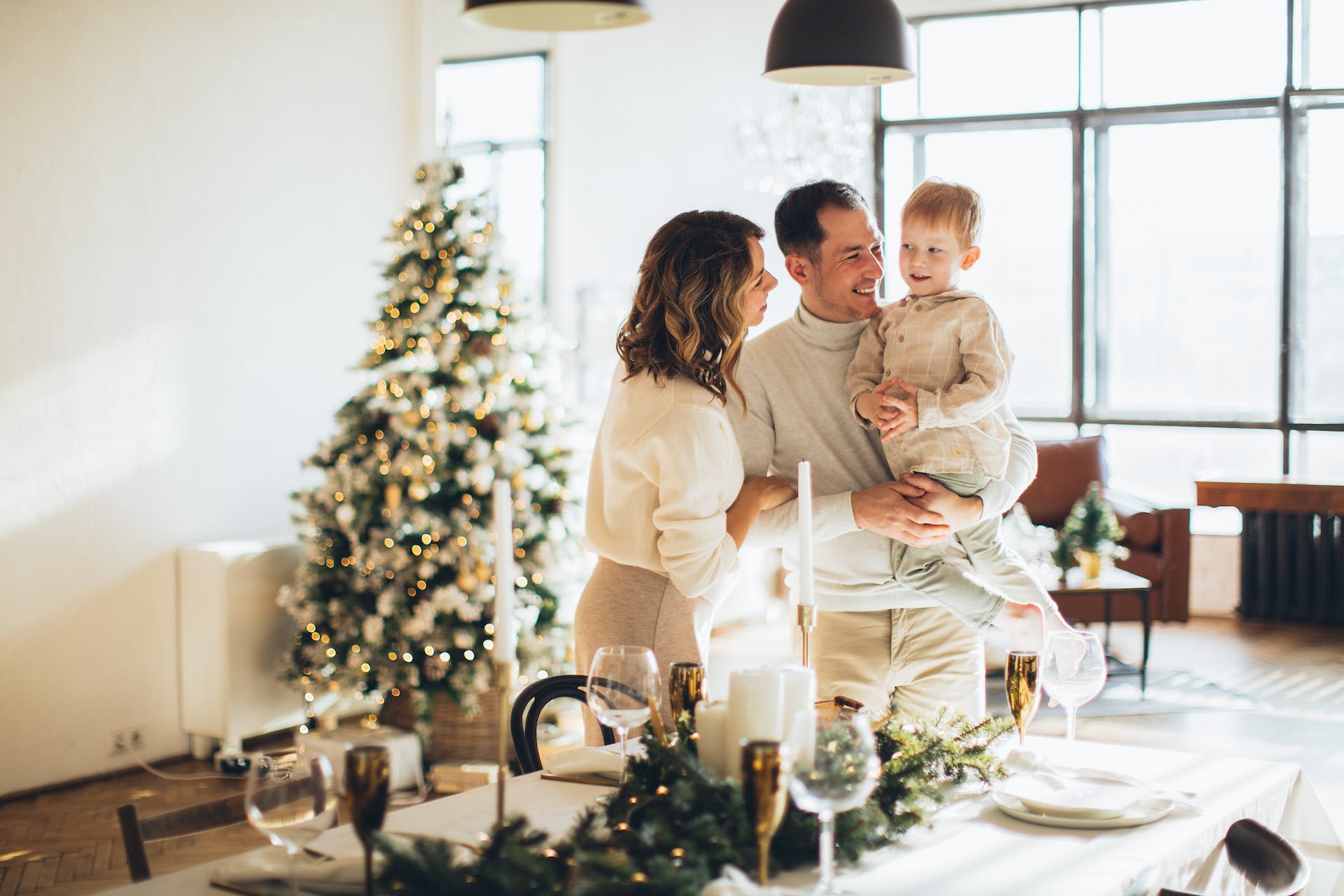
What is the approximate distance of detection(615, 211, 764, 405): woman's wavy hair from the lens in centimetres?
227

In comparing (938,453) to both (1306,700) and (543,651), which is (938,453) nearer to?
(543,651)

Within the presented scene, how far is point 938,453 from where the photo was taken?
253cm

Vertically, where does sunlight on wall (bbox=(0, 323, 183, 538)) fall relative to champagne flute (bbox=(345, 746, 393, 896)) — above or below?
above

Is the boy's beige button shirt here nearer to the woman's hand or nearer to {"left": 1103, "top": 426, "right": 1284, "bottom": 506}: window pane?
the woman's hand

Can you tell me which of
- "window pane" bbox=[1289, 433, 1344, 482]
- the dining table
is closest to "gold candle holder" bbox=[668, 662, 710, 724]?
the dining table

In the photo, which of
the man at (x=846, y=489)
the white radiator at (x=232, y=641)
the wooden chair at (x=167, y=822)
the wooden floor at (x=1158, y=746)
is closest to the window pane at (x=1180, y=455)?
the wooden floor at (x=1158, y=746)

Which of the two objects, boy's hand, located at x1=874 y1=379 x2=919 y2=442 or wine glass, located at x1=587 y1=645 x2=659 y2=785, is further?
boy's hand, located at x1=874 y1=379 x2=919 y2=442

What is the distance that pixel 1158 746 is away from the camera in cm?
487

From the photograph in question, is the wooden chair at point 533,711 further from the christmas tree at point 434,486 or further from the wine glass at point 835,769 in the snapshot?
the christmas tree at point 434,486

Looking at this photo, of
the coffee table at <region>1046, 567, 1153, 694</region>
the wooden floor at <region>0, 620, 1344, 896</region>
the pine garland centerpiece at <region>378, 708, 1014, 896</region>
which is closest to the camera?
the pine garland centerpiece at <region>378, 708, 1014, 896</region>

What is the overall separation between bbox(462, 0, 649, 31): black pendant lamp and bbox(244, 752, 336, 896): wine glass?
1082mm

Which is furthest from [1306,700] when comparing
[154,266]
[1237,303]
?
[154,266]

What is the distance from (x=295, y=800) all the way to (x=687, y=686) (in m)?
0.62

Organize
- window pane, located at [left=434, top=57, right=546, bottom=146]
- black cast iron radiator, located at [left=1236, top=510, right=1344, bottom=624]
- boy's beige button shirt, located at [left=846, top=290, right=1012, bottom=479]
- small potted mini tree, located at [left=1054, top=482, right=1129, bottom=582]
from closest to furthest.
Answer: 1. boy's beige button shirt, located at [left=846, top=290, right=1012, bottom=479]
2. small potted mini tree, located at [left=1054, top=482, right=1129, bottom=582]
3. window pane, located at [left=434, top=57, right=546, bottom=146]
4. black cast iron radiator, located at [left=1236, top=510, right=1344, bottom=624]
